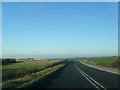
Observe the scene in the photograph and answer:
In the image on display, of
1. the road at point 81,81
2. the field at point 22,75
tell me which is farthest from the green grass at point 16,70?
the road at point 81,81

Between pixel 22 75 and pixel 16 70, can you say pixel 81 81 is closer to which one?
pixel 22 75

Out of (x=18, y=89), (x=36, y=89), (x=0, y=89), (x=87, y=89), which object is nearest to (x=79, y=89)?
(x=87, y=89)

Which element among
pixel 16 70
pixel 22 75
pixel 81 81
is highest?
pixel 81 81

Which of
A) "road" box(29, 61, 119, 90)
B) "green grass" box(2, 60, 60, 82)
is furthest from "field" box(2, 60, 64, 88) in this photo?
"road" box(29, 61, 119, 90)

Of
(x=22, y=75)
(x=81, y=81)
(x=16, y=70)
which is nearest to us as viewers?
(x=81, y=81)

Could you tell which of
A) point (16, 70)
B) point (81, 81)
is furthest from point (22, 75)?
point (16, 70)

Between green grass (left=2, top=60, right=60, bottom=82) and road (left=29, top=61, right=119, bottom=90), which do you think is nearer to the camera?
road (left=29, top=61, right=119, bottom=90)

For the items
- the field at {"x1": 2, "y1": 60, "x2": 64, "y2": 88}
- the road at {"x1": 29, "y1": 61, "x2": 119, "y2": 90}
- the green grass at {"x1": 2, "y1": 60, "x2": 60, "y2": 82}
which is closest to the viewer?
the road at {"x1": 29, "y1": 61, "x2": 119, "y2": 90}

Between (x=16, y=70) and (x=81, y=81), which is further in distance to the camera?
(x=16, y=70)

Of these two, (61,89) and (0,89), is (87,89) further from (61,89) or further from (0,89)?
(0,89)

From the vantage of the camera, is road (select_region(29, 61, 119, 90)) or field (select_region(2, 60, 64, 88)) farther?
field (select_region(2, 60, 64, 88))

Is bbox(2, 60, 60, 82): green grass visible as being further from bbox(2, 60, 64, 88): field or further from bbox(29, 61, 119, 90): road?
bbox(29, 61, 119, 90): road

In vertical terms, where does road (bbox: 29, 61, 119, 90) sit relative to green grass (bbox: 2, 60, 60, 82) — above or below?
above

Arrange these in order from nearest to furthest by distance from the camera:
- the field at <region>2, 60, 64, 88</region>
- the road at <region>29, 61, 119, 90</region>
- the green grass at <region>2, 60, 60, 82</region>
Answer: the road at <region>29, 61, 119, 90</region>, the field at <region>2, 60, 64, 88</region>, the green grass at <region>2, 60, 60, 82</region>
